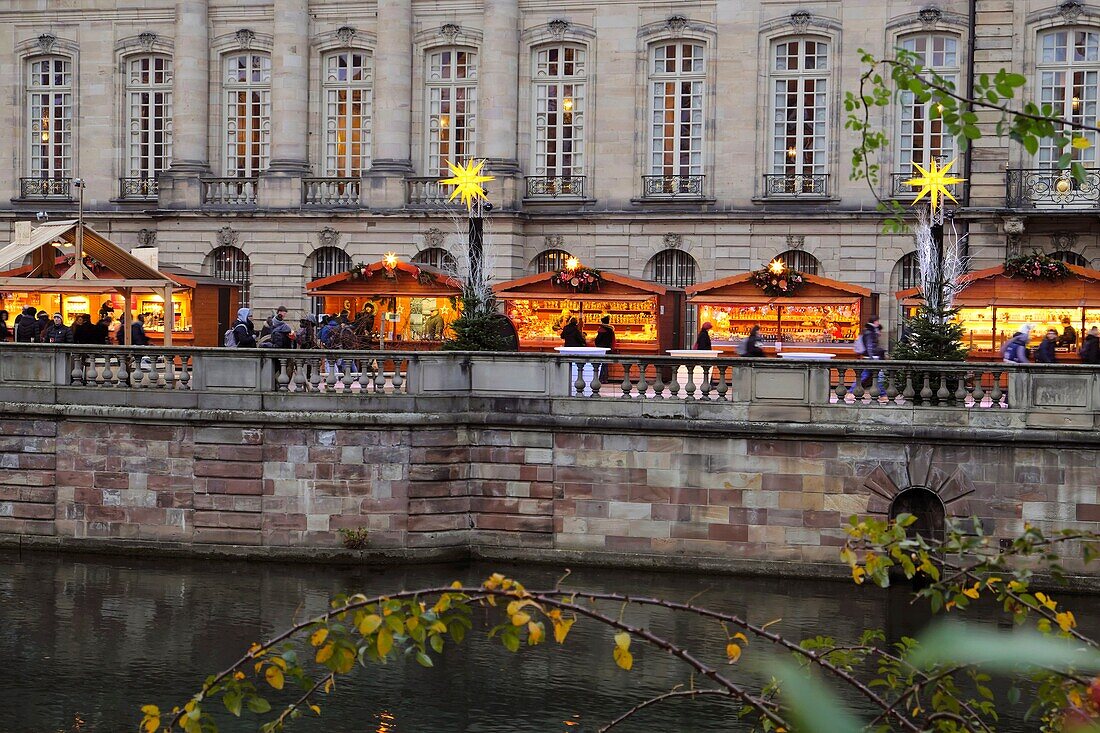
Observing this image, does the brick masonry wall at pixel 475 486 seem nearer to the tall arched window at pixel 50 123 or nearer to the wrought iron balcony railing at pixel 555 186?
the wrought iron balcony railing at pixel 555 186

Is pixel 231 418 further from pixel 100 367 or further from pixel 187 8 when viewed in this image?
pixel 187 8

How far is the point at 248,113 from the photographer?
136ft

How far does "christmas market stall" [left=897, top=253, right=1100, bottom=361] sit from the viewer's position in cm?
3309

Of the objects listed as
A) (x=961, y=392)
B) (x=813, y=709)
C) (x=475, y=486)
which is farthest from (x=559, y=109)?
(x=813, y=709)

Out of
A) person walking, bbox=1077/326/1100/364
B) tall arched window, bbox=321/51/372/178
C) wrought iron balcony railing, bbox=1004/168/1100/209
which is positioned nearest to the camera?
person walking, bbox=1077/326/1100/364

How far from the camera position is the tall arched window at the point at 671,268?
1532 inches

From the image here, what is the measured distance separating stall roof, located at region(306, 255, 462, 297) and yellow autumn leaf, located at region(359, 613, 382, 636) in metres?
30.3

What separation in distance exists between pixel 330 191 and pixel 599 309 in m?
8.42

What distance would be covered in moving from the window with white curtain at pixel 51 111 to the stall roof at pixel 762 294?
59.0 feet

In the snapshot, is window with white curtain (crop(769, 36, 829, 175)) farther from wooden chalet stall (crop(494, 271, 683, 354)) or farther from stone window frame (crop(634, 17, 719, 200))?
wooden chalet stall (crop(494, 271, 683, 354))

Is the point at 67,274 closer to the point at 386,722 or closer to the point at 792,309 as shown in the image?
the point at 792,309

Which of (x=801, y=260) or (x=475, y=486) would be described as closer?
(x=475, y=486)

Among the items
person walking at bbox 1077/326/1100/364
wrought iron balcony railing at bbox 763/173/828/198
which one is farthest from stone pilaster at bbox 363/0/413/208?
person walking at bbox 1077/326/1100/364

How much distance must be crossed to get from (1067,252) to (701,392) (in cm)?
1611
